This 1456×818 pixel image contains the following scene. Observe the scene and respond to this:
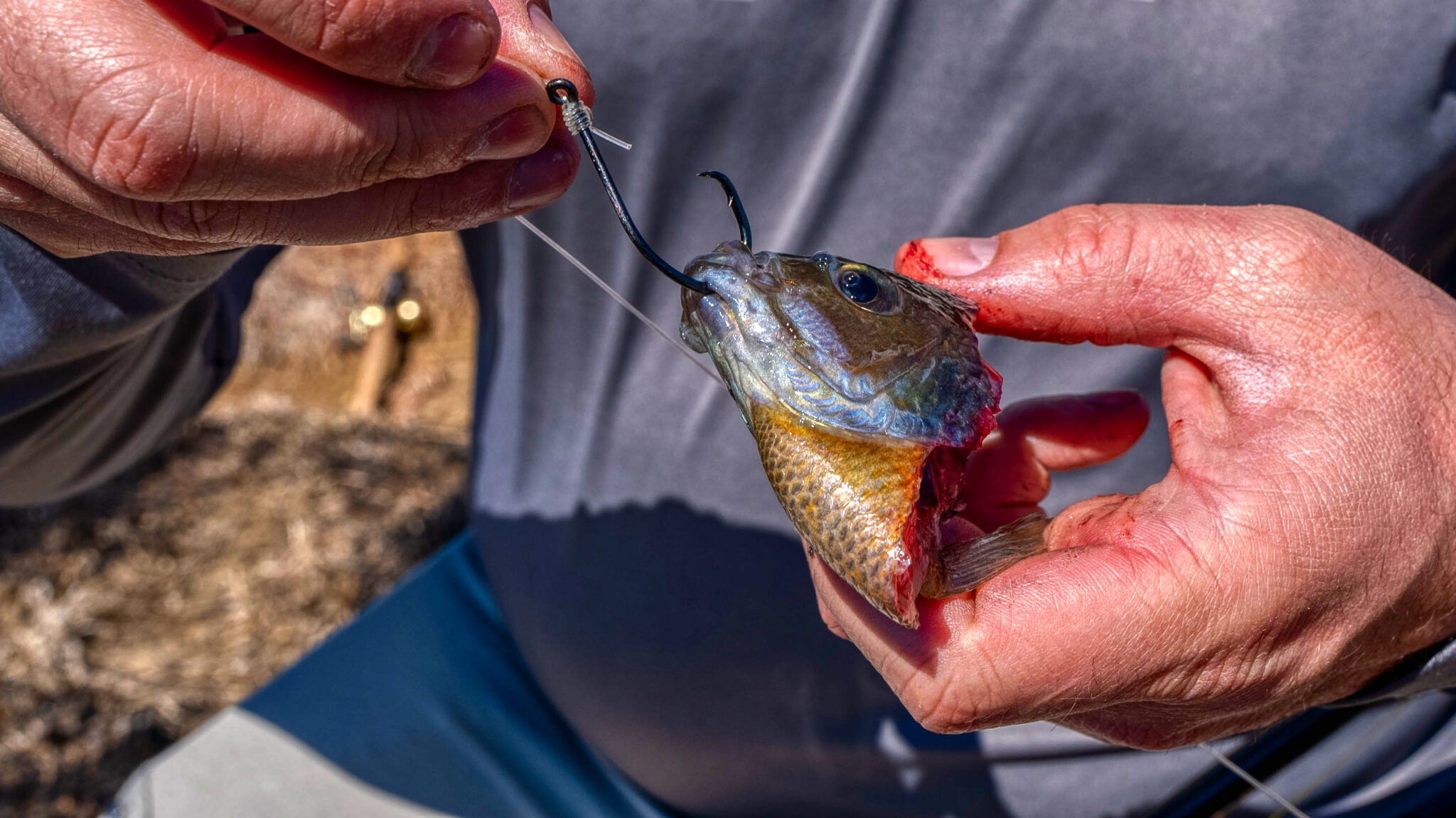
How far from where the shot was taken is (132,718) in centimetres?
361

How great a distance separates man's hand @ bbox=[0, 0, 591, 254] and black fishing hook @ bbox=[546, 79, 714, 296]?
Result: 24 millimetres

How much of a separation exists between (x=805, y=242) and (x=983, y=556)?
0.93 meters

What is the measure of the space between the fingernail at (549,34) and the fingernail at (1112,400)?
1069 mm

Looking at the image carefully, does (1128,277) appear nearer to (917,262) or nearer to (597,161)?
(917,262)

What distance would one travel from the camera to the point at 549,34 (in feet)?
4.20

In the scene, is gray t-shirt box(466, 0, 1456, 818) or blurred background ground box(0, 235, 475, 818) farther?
blurred background ground box(0, 235, 475, 818)

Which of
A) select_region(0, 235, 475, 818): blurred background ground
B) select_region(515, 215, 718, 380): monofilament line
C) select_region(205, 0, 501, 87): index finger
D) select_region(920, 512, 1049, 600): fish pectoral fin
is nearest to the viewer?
select_region(205, 0, 501, 87): index finger

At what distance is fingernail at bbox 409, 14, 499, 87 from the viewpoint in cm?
102

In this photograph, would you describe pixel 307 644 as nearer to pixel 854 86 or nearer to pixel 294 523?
pixel 294 523

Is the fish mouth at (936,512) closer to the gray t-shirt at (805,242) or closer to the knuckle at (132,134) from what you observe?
the gray t-shirt at (805,242)

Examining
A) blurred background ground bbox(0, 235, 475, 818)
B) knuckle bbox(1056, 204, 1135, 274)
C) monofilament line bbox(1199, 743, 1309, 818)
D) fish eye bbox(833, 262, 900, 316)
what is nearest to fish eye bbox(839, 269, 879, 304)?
fish eye bbox(833, 262, 900, 316)

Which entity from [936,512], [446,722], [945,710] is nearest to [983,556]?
[936,512]

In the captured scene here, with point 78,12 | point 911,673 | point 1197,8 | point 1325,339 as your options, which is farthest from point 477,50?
point 1197,8

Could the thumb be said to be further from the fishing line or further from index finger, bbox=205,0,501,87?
index finger, bbox=205,0,501,87
